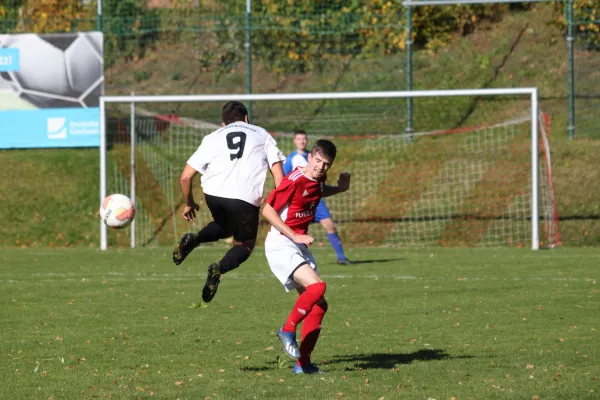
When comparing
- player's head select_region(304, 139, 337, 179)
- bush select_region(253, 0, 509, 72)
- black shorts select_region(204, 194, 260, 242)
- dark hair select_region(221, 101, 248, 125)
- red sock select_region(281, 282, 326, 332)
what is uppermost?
bush select_region(253, 0, 509, 72)

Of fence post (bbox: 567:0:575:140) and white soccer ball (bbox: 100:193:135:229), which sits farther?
fence post (bbox: 567:0:575:140)

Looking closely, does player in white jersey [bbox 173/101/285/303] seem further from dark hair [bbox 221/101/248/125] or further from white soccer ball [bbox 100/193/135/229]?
white soccer ball [bbox 100/193/135/229]

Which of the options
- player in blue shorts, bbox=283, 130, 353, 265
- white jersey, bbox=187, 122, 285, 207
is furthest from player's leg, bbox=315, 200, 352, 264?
white jersey, bbox=187, 122, 285, 207

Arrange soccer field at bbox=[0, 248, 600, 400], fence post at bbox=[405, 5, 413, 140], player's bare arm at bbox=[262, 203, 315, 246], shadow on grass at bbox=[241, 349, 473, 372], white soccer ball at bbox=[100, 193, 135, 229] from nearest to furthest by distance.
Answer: soccer field at bbox=[0, 248, 600, 400], player's bare arm at bbox=[262, 203, 315, 246], shadow on grass at bbox=[241, 349, 473, 372], white soccer ball at bbox=[100, 193, 135, 229], fence post at bbox=[405, 5, 413, 140]

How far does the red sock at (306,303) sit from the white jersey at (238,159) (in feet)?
5.07

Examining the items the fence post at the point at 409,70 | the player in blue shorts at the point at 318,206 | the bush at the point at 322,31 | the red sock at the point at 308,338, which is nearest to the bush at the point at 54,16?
the bush at the point at 322,31

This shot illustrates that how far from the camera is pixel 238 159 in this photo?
28.7ft

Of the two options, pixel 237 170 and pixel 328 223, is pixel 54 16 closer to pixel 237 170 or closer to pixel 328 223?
pixel 328 223

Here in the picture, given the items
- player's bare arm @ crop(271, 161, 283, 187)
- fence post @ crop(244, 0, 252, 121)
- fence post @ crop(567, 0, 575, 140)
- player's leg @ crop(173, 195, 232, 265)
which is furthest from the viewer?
fence post @ crop(244, 0, 252, 121)

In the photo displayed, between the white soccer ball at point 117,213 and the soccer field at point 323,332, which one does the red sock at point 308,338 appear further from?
the white soccer ball at point 117,213

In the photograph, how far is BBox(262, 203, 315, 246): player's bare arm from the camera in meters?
7.46

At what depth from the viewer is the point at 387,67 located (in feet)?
76.3

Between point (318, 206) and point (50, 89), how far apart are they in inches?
362

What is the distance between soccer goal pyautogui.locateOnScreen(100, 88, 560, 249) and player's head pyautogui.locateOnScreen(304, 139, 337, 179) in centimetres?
1165
